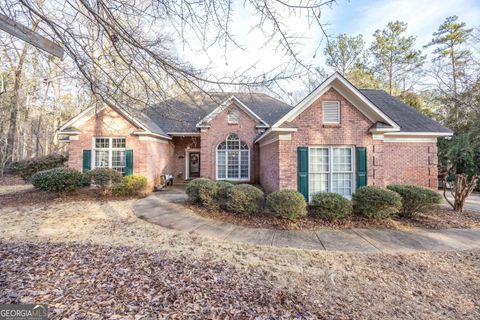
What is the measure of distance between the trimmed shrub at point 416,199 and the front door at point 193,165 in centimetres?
1228

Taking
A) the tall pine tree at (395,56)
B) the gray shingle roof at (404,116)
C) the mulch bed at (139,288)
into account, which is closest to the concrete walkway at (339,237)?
the mulch bed at (139,288)

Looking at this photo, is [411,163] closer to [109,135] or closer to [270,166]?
[270,166]

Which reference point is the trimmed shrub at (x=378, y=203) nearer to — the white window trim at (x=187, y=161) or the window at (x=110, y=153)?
the window at (x=110, y=153)

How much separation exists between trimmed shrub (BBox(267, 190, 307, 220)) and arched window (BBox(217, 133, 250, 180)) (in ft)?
22.8

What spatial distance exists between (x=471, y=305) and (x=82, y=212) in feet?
34.4

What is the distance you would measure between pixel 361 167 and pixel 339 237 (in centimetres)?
393

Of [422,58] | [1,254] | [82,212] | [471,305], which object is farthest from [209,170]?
[422,58]

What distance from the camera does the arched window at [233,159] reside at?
14.1 meters

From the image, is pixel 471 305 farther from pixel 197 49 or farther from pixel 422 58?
pixel 422 58

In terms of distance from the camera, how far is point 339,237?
20.0 feet

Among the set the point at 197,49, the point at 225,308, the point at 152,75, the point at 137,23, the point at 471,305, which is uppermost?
the point at 137,23

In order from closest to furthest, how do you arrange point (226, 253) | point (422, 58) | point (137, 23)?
point (137, 23) → point (226, 253) → point (422, 58)

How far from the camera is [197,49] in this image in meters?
3.10

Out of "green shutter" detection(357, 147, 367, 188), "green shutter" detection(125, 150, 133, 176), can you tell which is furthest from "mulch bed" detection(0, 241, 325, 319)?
"green shutter" detection(125, 150, 133, 176)
